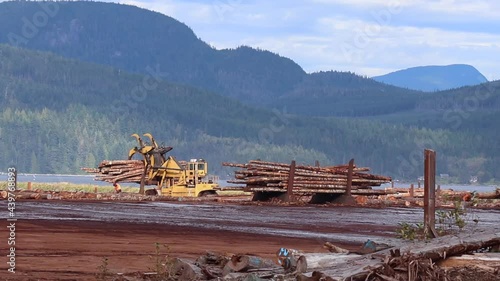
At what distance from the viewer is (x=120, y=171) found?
175 feet

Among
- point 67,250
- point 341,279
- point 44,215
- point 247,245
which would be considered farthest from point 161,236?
point 341,279

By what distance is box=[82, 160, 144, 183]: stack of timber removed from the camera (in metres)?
53.0

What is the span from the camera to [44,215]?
26469 millimetres

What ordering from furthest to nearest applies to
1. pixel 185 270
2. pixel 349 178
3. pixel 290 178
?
pixel 349 178
pixel 290 178
pixel 185 270

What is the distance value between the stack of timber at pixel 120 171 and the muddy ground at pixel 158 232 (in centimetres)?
1698

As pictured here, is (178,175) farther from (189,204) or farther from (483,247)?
(483,247)

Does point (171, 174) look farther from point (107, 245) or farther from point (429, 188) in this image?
point (429, 188)

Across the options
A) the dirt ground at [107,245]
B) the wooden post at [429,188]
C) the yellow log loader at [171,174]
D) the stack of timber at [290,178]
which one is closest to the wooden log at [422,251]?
the wooden post at [429,188]

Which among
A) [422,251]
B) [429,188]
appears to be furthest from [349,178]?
[422,251]

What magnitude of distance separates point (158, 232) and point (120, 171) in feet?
104

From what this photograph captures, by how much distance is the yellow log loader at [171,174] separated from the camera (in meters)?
50.8

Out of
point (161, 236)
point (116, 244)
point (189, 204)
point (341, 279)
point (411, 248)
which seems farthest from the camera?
point (189, 204)

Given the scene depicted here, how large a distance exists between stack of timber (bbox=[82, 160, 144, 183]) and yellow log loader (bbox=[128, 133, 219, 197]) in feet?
1.85

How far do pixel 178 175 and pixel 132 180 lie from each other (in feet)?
8.20
